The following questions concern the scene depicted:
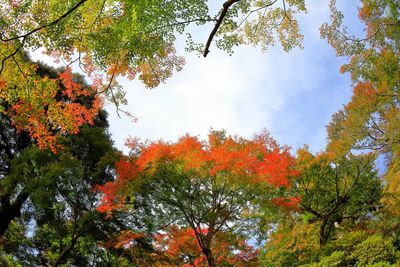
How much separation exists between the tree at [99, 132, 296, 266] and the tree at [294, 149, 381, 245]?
6.65 feet

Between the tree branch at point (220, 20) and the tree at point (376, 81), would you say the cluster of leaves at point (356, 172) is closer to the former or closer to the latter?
the tree at point (376, 81)

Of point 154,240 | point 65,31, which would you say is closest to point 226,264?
point 154,240

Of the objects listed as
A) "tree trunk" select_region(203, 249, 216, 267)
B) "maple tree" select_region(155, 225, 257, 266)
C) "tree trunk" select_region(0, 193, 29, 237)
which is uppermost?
"tree trunk" select_region(0, 193, 29, 237)

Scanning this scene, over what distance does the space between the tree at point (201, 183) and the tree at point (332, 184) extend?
2.03 metres

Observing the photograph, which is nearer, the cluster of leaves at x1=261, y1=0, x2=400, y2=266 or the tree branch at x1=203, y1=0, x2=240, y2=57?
the tree branch at x1=203, y1=0, x2=240, y2=57

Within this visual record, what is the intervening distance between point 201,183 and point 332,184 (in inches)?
243

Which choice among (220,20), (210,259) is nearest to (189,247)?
(210,259)

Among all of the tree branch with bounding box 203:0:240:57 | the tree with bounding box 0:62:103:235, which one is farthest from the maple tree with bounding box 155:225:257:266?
the tree branch with bounding box 203:0:240:57

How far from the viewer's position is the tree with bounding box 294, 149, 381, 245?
567 inches

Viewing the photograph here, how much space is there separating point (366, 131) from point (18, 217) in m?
15.0

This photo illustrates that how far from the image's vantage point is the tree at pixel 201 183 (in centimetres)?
1152

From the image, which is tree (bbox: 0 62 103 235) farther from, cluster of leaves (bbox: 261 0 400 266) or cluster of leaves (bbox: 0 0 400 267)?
cluster of leaves (bbox: 261 0 400 266)

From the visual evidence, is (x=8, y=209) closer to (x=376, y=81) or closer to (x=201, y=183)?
(x=201, y=183)

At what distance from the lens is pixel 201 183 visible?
12070 mm
